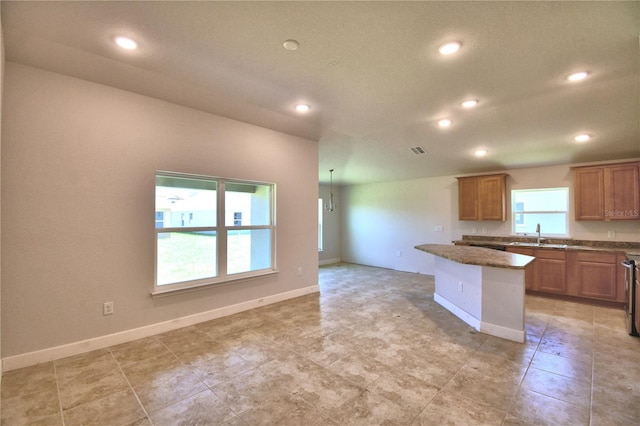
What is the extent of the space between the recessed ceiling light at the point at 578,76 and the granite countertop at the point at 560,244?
2915mm

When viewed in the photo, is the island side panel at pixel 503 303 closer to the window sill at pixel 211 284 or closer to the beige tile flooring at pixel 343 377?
the beige tile flooring at pixel 343 377

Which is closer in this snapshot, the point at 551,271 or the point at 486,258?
the point at 486,258

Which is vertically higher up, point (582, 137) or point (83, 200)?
point (582, 137)

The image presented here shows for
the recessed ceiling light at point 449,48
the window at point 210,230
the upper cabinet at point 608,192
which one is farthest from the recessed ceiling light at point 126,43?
the upper cabinet at point 608,192

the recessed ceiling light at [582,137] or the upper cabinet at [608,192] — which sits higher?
the recessed ceiling light at [582,137]

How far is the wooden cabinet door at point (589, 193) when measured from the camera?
4.65m

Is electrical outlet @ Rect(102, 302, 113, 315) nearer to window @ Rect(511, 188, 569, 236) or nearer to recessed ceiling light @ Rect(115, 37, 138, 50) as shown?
recessed ceiling light @ Rect(115, 37, 138, 50)

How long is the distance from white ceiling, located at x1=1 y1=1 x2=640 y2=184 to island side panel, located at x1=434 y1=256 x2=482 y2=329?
1994mm

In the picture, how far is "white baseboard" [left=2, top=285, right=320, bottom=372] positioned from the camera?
2486mm

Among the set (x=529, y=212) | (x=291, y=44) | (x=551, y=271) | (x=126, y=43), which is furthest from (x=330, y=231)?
(x=126, y=43)

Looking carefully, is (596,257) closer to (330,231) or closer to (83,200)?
(330,231)

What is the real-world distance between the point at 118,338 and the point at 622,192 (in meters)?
7.16

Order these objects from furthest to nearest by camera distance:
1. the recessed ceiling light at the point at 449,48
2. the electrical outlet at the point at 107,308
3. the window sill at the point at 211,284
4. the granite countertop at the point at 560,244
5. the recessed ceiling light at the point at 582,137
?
the granite countertop at the point at 560,244
the recessed ceiling light at the point at 582,137
the window sill at the point at 211,284
the electrical outlet at the point at 107,308
the recessed ceiling light at the point at 449,48

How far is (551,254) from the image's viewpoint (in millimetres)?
4793
